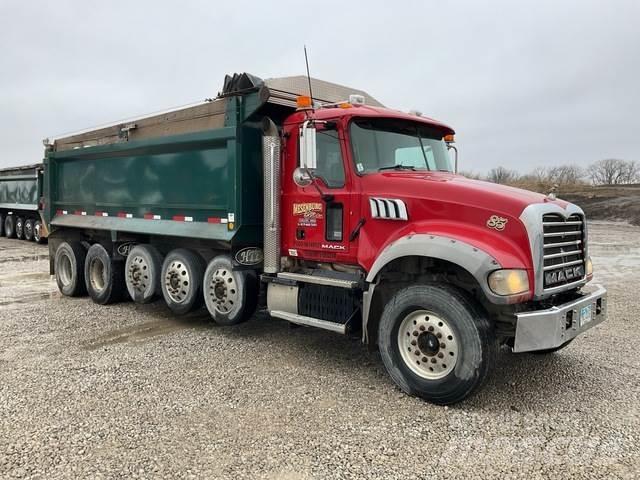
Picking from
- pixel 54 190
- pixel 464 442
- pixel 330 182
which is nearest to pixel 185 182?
pixel 330 182

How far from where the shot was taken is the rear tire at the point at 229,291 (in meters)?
5.73

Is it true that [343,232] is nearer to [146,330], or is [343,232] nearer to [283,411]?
[283,411]

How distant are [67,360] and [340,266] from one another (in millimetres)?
2940

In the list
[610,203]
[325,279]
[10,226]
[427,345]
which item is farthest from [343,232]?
[610,203]

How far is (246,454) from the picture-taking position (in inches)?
129

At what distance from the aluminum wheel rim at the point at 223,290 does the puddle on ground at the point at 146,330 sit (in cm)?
64

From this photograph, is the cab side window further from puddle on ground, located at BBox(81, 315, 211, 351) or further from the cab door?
puddle on ground, located at BBox(81, 315, 211, 351)

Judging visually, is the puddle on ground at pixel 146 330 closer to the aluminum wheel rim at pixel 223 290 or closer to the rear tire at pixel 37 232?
the aluminum wheel rim at pixel 223 290

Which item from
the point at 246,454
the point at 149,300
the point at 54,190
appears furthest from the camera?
the point at 54,190

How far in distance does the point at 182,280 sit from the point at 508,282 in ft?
13.8

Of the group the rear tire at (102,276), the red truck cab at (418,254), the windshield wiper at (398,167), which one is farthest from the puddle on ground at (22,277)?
the windshield wiper at (398,167)

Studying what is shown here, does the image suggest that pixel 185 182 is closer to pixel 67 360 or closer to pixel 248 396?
pixel 67 360

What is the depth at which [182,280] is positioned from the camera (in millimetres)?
6453

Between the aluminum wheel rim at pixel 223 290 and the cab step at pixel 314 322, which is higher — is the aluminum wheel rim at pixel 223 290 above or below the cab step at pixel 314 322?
above
